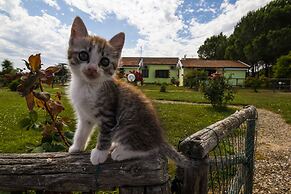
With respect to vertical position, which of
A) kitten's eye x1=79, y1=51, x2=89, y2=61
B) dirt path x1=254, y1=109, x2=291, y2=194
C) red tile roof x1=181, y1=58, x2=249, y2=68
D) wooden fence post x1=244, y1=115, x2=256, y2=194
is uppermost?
red tile roof x1=181, y1=58, x2=249, y2=68

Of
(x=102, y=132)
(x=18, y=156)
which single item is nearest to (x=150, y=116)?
(x=102, y=132)

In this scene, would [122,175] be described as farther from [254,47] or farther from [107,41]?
[254,47]

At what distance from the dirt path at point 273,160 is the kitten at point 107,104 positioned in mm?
4398

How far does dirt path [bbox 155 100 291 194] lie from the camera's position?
6082 millimetres

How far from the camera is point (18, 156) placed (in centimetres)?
167

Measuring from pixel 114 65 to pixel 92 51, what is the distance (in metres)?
0.25

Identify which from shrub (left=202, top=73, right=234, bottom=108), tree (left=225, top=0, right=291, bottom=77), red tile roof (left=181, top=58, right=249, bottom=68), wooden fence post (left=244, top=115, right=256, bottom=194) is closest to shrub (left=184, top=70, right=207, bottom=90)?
red tile roof (left=181, top=58, right=249, bottom=68)

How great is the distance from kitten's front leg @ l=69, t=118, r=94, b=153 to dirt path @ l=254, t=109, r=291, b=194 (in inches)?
175

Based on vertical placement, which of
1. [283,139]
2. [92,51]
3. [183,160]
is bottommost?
[283,139]

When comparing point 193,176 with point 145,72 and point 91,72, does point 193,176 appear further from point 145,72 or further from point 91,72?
point 145,72

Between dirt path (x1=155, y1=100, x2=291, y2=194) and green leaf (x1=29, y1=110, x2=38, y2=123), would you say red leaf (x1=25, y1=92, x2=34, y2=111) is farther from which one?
dirt path (x1=155, y1=100, x2=291, y2=194)

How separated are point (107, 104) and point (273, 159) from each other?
21.9ft

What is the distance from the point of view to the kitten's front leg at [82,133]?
2415 millimetres

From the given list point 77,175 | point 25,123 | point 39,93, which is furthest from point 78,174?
point 25,123
